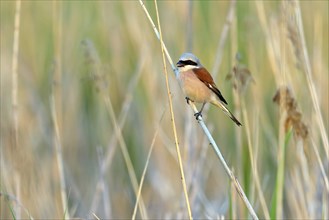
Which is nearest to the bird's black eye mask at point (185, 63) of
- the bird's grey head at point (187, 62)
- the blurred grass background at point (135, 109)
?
the bird's grey head at point (187, 62)

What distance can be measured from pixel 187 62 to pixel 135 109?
5.88 ft

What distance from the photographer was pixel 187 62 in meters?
3.14

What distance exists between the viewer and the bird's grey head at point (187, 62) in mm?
3084

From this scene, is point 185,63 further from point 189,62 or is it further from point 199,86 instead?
point 199,86

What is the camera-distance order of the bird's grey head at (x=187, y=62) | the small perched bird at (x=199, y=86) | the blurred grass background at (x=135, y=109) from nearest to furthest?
the bird's grey head at (x=187, y=62) < the small perched bird at (x=199, y=86) < the blurred grass background at (x=135, y=109)

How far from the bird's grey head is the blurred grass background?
557mm

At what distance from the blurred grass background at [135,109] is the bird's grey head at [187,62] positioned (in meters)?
0.56

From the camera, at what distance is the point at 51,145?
14.9 feet

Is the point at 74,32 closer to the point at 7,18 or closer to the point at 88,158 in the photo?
the point at 7,18

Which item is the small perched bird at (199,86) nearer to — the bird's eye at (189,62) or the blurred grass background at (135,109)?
the bird's eye at (189,62)

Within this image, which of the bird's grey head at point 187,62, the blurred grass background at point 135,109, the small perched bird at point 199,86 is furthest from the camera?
the blurred grass background at point 135,109

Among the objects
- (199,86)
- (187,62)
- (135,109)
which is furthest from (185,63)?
(135,109)

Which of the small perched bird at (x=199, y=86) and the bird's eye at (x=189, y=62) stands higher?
the bird's eye at (x=189, y=62)

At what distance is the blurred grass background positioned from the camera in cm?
405
